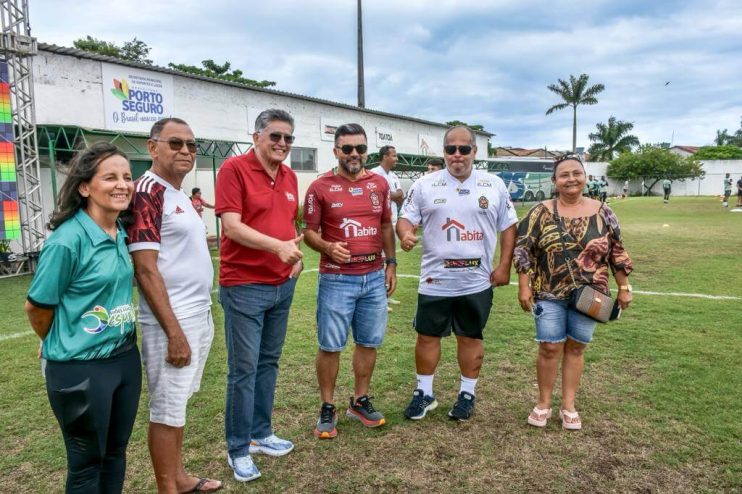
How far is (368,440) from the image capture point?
359 cm

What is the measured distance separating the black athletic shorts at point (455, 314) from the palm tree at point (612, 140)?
66530 millimetres

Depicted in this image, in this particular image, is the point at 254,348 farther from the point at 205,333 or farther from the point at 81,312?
the point at 81,312

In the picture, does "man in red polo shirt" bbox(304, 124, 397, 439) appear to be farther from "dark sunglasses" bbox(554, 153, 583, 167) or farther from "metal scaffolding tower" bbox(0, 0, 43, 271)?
"metal scaffolding tower" bbox(0, 0, 43, 271)

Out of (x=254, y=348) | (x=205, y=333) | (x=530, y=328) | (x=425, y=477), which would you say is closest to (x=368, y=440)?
(x=425, y=477)

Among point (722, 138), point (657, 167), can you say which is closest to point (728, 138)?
point (722, 138)

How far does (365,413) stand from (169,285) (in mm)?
1923

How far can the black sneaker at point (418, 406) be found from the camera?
3902mm

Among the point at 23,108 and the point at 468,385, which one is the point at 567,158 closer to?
the point at 468,385

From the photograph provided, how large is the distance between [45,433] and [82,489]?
1984 millimetres

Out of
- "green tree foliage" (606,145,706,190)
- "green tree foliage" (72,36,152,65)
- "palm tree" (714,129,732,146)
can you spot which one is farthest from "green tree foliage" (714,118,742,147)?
"green tree foliage" (72,36,152,65)

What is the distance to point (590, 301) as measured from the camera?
3510 millimetres

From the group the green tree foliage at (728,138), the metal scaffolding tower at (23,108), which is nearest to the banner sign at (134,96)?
the metal scaffolding tower at (23,108)

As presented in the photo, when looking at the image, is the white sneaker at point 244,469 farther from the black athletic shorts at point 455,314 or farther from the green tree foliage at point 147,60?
the green tree foliage at point 147,60

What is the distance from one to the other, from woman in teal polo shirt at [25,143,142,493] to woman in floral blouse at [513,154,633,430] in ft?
8.47
